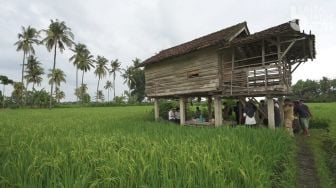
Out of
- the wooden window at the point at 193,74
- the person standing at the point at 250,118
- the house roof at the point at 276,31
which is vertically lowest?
the person standing at the point at 250,118

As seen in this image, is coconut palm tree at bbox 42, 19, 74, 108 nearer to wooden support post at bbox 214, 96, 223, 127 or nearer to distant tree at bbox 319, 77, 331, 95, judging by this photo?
wooden support post at bbox 214, 96, 223, 127

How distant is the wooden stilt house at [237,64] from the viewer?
40.1ft

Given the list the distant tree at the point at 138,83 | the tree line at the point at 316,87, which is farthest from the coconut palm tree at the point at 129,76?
the tree line at the point at 316,87

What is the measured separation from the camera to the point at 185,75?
54.0 feet

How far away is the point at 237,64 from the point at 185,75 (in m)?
2.90

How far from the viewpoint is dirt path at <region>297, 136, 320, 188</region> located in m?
6.28

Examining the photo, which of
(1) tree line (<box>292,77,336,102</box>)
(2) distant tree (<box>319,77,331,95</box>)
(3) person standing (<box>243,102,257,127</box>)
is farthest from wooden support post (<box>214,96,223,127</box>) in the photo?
(2) distant tree (<box>319,77,331,95</box>)

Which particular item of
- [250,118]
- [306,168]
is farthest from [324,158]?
[250,118]

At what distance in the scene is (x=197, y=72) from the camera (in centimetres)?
1563

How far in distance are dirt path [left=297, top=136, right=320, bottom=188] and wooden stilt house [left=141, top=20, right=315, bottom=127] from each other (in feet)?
9.22

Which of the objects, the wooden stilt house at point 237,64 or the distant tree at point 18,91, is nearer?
the wooden stilt house at point 237,64

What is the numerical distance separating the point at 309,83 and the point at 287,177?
78514 millimetres

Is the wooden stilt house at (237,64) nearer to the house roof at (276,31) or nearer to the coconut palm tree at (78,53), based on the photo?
the house roof at (276,31)

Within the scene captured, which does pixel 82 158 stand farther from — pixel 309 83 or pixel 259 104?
pixel 309 83
